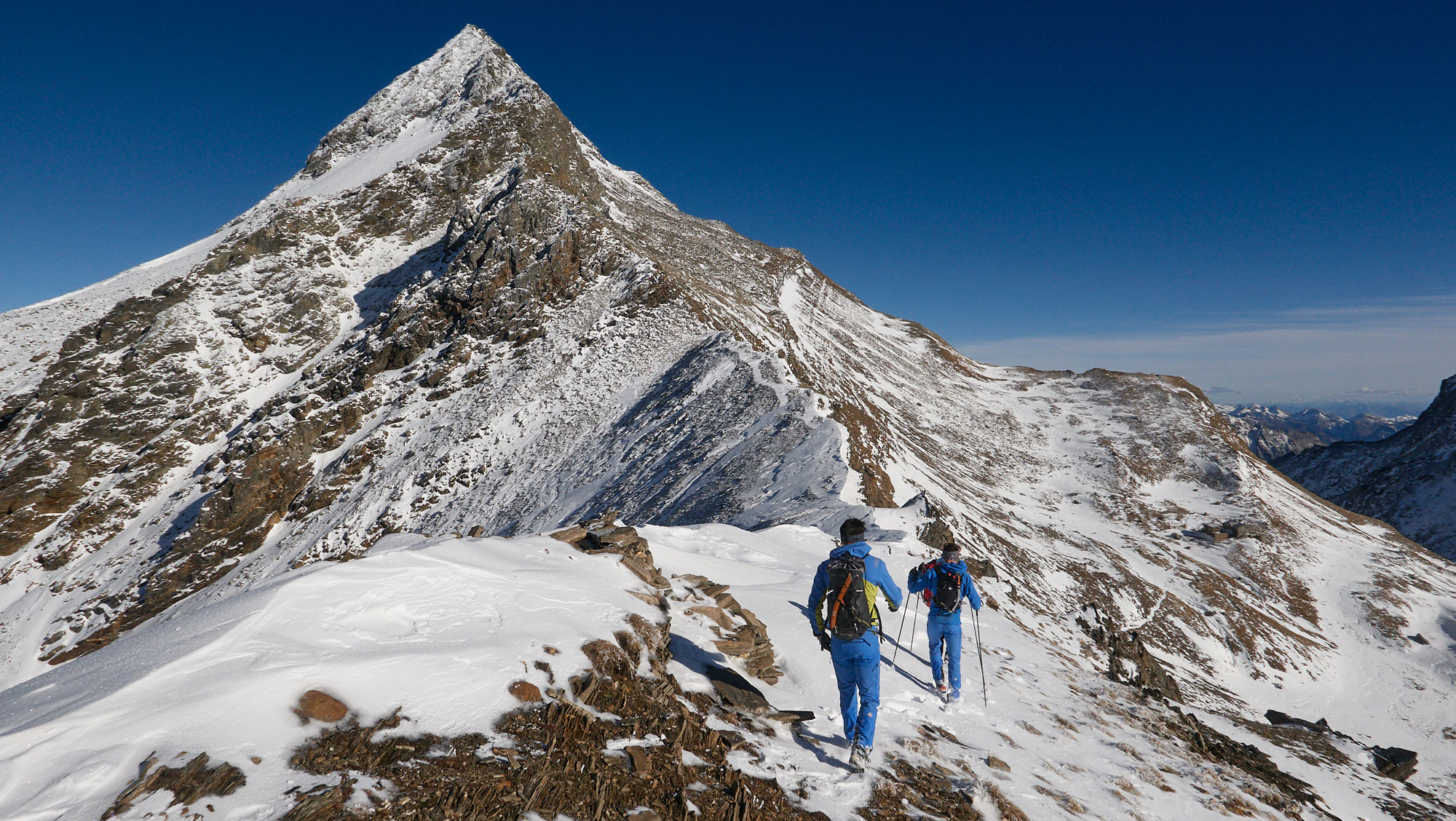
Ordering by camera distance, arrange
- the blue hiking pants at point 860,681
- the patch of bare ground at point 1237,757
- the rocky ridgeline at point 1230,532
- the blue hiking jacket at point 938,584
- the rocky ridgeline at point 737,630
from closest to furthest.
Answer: the blue hiking pants at point 860,681 < the patch of bare ground at point 1237,757 < the rocky ridgeline at point 737,630 < the blue hiking jacket at point 938,584 < the rocky ridgeline at point 1230,532

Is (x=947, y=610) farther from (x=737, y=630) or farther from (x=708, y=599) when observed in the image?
(x=708, y=599)

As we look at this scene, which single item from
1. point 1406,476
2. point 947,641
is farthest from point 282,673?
point 1406,476

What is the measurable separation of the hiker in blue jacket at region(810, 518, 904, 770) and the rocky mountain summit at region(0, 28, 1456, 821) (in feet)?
1.99

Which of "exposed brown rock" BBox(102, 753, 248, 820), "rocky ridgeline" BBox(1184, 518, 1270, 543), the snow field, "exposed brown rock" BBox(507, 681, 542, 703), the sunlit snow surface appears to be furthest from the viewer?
"rocky ridgeline" BBox(1184, 518, 1270, 543)

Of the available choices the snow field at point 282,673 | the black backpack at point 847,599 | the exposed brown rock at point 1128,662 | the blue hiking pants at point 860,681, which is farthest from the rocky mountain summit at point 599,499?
the black backpack at point 847,599

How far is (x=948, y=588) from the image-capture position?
29.2 ft

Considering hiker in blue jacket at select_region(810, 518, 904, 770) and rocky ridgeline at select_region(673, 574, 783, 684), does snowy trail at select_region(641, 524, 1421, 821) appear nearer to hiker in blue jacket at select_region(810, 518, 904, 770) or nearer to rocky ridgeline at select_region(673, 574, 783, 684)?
rocky ridgeline at select_region(673, 574, 783, 684)

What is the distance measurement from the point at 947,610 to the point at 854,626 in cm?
327

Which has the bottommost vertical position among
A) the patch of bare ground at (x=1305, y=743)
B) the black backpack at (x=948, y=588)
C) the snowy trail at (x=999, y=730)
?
the patch of bare ground at (x=1305, y=743)

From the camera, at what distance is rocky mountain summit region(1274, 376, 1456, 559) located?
5425 centimetres

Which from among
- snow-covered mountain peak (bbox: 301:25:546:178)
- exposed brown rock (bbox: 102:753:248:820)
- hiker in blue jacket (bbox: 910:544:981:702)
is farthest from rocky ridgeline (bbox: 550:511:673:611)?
snow-covered mountain peak (bbox: 301:25:546:178)

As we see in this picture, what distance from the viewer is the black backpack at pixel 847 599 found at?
6203 millimetres

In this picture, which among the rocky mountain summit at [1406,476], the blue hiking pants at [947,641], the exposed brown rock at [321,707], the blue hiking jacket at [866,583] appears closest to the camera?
the exposed brown rock at [321,707]

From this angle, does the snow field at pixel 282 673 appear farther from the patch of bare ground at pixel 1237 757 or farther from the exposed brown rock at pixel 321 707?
the patch of bare ground at pixel 1237 757
